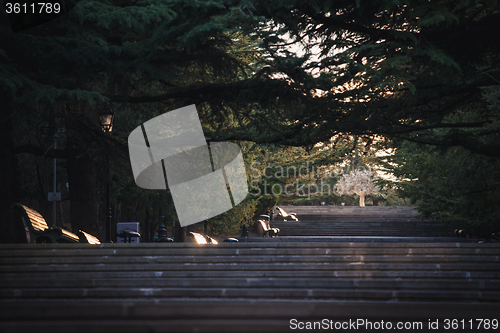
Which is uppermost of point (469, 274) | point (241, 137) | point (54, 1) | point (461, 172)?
point (54, 1)

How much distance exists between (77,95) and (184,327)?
254 inches

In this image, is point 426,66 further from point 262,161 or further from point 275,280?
point 262,161

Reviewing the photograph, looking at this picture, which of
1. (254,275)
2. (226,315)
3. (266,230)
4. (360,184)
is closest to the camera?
(226,315)

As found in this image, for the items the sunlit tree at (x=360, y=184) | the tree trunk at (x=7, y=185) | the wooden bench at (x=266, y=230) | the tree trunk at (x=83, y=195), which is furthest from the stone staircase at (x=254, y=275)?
the sunlit tree at (x=360, y=184)

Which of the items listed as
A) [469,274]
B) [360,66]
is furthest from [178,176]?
[469,274]

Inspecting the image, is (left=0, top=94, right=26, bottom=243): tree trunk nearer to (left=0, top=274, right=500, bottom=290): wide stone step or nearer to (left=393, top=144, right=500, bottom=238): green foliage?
(left=0, top=274, right=500, bottom=290): wide stone step

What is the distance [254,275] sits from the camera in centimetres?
866

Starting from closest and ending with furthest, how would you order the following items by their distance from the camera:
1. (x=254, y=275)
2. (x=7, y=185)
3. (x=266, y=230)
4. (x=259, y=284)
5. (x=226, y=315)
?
1. (x=226, y=315)
2. (x=259, y=284)
3. (x=254, y=275)
4. (x=7, y=185)
5. (x=266, y=230)

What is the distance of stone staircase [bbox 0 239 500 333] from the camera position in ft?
25.1

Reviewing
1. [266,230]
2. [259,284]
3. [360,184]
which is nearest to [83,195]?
[259,284]

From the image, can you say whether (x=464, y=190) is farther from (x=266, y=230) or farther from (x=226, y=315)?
(x=226, y=315)

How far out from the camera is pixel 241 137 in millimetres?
13828

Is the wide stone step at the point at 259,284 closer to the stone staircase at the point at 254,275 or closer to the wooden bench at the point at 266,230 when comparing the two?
the stone staircase at the point at 254,275

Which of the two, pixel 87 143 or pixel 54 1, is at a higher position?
pixel 54 1
